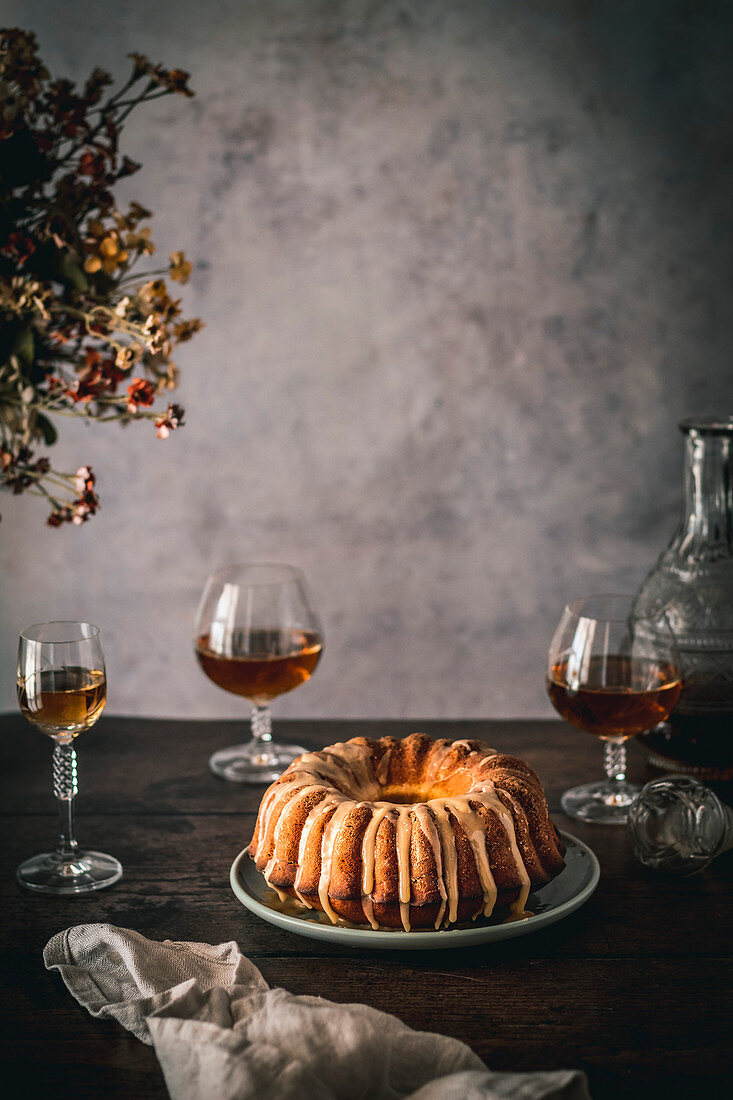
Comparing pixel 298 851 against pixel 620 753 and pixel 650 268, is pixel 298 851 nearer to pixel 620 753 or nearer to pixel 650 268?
pixel 620 753

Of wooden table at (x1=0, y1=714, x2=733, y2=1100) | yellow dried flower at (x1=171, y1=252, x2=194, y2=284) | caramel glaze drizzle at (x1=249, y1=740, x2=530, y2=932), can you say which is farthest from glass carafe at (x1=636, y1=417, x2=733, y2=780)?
yellow dried flower at (x1=171, y1=252, x2=194, y2=284)

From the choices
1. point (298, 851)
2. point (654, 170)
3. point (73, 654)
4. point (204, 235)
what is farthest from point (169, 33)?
point (298, 851)

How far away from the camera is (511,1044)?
32.6 inches

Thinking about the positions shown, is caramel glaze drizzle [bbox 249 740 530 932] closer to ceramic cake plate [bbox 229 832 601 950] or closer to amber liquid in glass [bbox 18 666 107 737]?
ceramic cake plate [bbox 229 832 601 950]

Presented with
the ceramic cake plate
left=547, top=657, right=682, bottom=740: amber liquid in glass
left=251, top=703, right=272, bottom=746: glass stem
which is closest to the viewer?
the ceramic cake plate

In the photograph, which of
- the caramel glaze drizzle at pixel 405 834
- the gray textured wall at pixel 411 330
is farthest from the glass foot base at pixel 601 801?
the gray textured wall at pixel 411 330

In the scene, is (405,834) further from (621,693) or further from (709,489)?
(709,489)

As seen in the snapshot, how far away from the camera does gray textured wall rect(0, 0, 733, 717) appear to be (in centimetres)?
291

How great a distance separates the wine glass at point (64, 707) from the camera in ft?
3.53

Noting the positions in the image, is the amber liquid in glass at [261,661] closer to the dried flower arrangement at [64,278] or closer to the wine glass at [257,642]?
the wine glass at [257,642]

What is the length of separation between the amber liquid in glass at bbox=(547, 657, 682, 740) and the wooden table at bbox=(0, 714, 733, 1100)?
0.12 metres

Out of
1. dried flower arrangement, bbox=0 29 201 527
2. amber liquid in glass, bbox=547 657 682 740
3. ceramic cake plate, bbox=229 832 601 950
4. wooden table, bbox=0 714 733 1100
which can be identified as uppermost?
dried flower arrangement, bbox=0 29 201 527

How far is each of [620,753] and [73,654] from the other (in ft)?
2.19

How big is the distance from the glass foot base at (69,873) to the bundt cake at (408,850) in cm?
17
